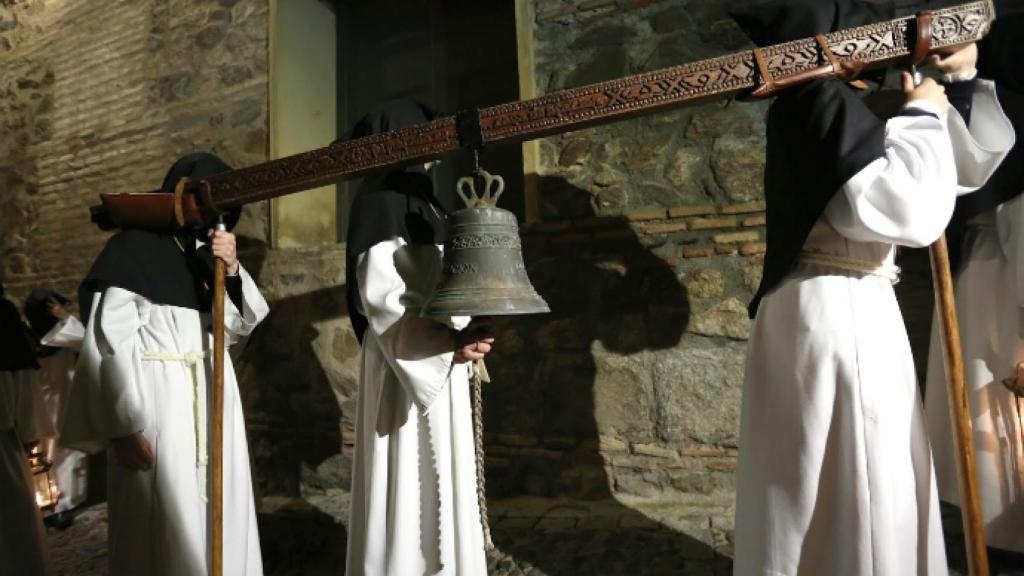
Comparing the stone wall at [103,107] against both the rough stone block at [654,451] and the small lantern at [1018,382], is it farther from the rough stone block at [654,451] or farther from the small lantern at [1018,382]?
the small lantern at [1018,382]

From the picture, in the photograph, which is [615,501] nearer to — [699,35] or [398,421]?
[398,421]

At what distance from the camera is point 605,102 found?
1805 mm

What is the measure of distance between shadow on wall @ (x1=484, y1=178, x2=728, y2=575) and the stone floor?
0.01 metres

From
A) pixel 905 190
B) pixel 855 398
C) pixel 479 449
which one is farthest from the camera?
pixel 479 449

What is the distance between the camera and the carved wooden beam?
159 centimetres

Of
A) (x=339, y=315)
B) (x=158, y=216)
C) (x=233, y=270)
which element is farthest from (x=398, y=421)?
(x=339, y=315)

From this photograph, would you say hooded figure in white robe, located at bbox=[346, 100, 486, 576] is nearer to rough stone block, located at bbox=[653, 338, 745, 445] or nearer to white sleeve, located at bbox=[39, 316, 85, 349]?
rough stone block, located at bbox=[653, 338, 745, 445]

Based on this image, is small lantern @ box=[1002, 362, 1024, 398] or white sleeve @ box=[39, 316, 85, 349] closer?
small lantern @ box=[1002, 362, 1024, 398]

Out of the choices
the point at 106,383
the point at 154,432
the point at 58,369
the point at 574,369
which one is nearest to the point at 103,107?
the point at 58,369

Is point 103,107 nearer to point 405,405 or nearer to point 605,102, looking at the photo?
point 405,405

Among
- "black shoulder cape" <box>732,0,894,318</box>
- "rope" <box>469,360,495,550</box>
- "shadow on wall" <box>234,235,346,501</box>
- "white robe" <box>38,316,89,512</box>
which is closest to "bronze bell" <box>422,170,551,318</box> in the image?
"rope" <box>469,360,495,550</box>

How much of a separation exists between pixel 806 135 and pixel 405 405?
1.70 meters

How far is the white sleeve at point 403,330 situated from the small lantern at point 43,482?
11.1 feet

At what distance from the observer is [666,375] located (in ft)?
10.5
